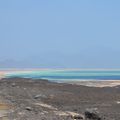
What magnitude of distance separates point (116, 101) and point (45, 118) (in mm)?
17597

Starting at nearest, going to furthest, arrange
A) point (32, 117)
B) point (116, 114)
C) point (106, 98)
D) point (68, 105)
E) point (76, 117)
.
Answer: point (32, 117)
point (76, 117)
point (116, 114)
point (68, 105)
point (106, 98)

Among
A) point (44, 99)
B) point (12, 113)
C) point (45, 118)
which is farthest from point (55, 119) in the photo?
point (44, 99)

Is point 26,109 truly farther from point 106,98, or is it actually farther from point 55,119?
point 106,98

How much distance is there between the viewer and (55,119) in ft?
73.7

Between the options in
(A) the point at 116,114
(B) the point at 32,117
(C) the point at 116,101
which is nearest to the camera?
(B) the point at 32,117

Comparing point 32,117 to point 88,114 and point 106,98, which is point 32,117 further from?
point 106,98

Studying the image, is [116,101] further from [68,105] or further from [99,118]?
[99,118]

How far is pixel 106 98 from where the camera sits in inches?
1656

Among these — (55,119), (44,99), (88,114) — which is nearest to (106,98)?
(44,99)

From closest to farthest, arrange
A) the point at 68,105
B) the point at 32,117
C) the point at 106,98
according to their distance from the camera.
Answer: the point at 32,117 < the point at 68,105 < the point at 106,98

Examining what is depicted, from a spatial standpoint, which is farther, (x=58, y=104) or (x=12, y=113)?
(x=58, y=104)

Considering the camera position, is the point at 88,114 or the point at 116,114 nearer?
the point at 88,114

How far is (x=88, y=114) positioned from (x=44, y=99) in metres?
14.4

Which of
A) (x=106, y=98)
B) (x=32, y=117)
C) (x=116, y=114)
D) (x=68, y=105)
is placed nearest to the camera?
(x=32, y=117)
